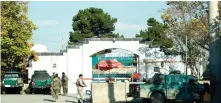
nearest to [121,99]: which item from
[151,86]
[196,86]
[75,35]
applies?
[151,86]

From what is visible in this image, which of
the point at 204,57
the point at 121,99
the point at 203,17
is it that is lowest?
the point at 121,99

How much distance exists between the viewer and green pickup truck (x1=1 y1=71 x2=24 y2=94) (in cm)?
3578

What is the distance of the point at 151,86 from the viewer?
77.6ft

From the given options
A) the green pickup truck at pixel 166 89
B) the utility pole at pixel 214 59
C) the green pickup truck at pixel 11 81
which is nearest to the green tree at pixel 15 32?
the green pickup truck at pixel 11 81

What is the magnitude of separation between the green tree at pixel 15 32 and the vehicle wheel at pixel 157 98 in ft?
47.7

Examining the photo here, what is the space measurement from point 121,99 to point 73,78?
1476cm

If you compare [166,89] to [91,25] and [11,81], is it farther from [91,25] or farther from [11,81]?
[91,25]

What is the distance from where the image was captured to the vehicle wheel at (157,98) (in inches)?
930

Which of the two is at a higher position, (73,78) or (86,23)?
(86,23)

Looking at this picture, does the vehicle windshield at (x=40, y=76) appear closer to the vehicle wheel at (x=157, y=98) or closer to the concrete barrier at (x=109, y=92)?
the concrete barrier at (x=109, y=92)

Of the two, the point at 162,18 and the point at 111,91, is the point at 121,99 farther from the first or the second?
the point at 162,18

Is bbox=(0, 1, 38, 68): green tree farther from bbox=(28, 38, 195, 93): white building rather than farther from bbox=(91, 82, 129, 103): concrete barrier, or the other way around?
bbox=(91, 82, 129, 103): concrete barrier

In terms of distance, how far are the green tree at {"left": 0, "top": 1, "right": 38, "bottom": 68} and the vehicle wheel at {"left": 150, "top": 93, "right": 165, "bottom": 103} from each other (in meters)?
14.5

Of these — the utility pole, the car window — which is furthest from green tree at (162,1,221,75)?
the utility pole
